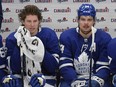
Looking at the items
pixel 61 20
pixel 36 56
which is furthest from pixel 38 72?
pixel 61 20

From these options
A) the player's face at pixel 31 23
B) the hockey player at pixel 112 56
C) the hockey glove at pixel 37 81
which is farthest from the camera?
the player's face at pixel 31 23

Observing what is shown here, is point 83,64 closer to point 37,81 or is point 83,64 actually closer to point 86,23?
point 86,23

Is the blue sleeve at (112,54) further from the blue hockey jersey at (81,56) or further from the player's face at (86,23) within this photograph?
the player's face at (86,23)

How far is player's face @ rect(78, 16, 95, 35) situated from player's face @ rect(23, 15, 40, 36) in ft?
1.16

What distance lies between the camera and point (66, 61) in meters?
3.19

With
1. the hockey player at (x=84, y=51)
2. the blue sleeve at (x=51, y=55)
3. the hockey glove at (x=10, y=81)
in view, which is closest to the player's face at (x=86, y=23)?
the hockey player at (x=84, y=51)

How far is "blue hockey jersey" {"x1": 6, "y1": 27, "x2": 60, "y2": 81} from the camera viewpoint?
3119mm

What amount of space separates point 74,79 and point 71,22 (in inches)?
40.5

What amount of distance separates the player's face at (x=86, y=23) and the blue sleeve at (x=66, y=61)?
162 mm

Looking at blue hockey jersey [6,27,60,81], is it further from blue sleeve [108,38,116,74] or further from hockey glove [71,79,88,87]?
blue sleeve [108,38,116,74]

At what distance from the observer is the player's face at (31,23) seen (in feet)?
10.2

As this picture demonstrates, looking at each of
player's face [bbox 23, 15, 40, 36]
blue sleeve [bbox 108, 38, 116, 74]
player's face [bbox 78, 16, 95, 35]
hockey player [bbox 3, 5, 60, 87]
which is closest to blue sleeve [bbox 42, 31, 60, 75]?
hockey player [bbox 3, 5, 60, 87]

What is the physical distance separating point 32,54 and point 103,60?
579 mm

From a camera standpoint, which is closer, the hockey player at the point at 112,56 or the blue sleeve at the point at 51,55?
the hockey player at the point at 112,56
